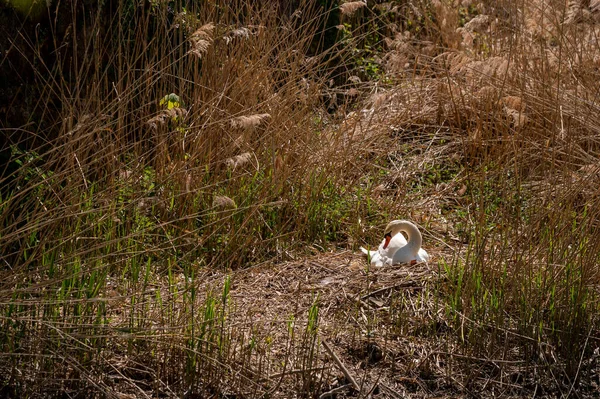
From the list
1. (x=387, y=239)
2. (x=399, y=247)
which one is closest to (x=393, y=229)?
(x=387, y=239)

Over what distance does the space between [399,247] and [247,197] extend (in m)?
0.88

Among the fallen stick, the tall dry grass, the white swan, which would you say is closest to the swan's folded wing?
the white swan

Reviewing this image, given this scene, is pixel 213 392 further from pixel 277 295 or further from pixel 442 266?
pixel 442 266

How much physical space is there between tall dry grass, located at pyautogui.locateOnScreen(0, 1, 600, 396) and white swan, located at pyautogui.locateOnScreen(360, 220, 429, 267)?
140mm

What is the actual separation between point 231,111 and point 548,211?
2.04 metres

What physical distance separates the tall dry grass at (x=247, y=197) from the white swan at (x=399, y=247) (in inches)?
5.5

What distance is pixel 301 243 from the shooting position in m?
5.03

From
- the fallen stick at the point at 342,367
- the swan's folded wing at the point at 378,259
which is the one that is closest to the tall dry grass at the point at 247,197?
the fallen stick at the point at 342,367

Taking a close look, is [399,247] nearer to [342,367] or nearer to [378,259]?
[378,259]

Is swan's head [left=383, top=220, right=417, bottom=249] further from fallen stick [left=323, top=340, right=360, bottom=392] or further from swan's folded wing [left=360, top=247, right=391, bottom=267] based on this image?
fallen stick [left=323, top=340, right=360, bottom=392]

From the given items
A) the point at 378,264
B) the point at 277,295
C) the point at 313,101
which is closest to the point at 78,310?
the point at 277,295

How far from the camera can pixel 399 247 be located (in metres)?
4.65

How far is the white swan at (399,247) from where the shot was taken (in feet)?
15.1

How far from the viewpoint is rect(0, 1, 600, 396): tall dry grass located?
3410 mm
